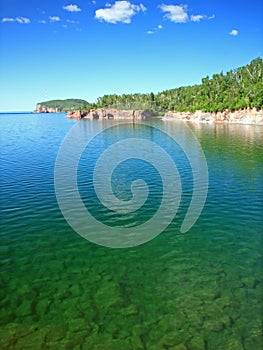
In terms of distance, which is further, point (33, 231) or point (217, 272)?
point (33, 231)

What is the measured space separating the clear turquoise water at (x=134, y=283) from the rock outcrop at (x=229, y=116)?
89832mm

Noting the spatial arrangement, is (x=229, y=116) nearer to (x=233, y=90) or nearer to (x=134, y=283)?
(x=233, y=90)

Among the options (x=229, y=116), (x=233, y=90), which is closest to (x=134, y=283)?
(x=229, y=116)

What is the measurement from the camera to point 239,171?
124 feet

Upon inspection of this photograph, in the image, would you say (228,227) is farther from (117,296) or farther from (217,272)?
(117,296)

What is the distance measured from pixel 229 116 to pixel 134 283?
118 metres

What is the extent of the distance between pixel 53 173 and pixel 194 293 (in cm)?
2809

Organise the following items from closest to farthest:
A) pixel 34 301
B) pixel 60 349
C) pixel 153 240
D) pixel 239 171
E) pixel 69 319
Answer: pixel 60 349 → pixel 69 319 → pixel 34 301 → pixel 153 240 → pixel 239 171

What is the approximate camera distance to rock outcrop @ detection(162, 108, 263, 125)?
107713 millimetres

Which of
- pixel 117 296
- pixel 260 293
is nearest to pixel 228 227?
pixel 260 293

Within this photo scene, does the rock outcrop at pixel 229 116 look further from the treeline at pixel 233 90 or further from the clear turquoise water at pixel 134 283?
the clear turquoise water at pixel 134 283

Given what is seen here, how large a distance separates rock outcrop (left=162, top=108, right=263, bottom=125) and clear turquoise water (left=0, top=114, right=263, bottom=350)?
89.8 meters

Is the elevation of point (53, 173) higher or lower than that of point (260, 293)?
higher

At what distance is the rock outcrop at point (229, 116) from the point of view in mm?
107713
